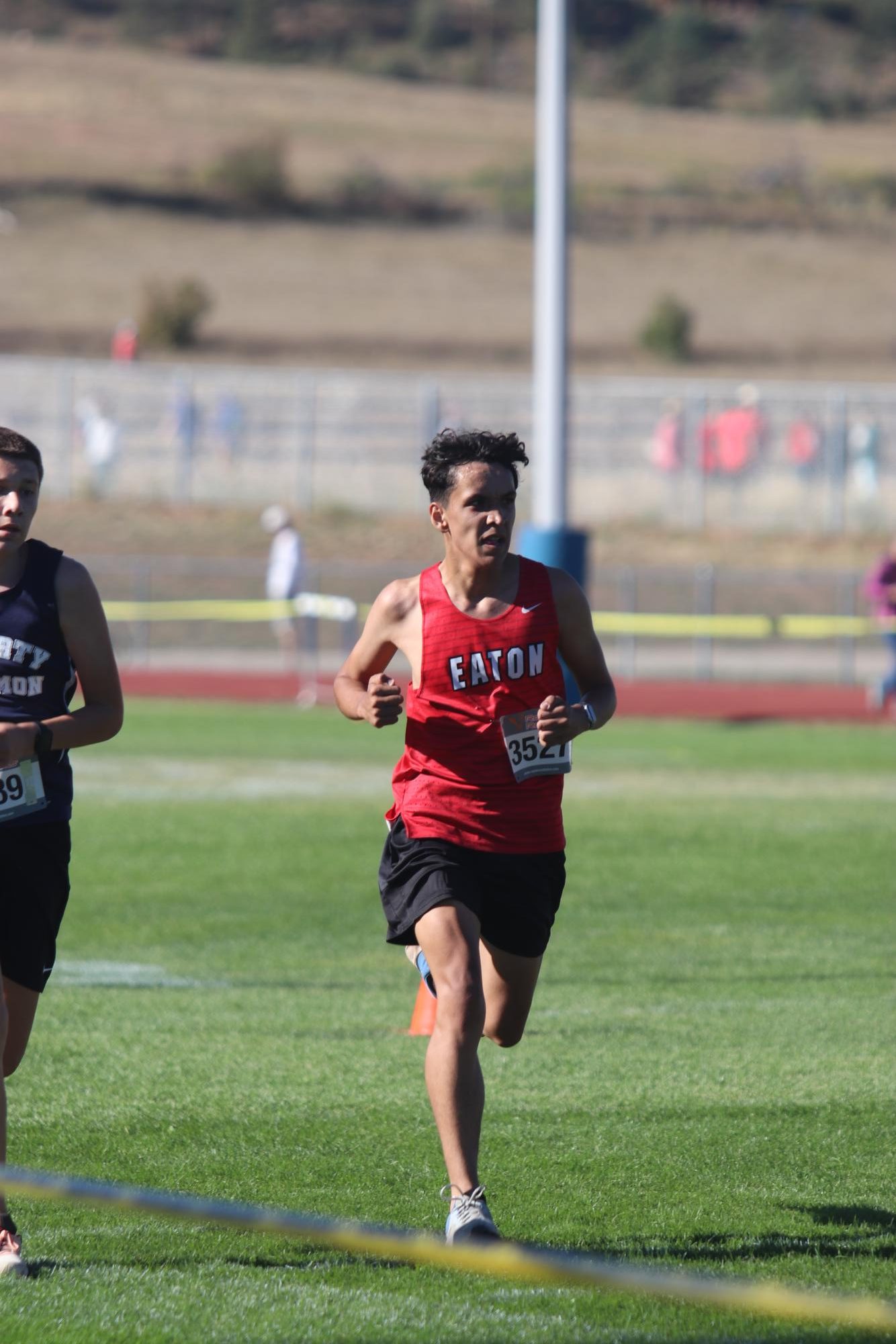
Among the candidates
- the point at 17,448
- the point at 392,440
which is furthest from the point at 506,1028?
the point at 392,440

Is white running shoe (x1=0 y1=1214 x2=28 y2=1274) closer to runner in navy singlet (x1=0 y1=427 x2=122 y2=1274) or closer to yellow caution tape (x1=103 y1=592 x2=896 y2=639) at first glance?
runner in navy singlet (x1=0 y1=427 x2=122 y2=1274)

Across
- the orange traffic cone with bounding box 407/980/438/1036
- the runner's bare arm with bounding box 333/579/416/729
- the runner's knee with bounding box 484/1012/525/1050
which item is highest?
the runner's bare arm with bounding box 333/579/416/729

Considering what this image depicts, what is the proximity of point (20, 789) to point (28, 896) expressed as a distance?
0.99 feet

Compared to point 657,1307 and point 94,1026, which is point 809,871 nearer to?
point 94,1026

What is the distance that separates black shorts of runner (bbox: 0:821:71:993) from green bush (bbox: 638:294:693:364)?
54.9 metres

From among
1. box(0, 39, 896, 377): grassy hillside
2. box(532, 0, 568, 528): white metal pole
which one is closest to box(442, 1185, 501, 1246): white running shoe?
box(532, 0, 568, 528): white metal pole

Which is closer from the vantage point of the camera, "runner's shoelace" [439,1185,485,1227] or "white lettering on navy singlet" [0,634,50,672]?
"runner's shoelace" [439,1185,485,1227]

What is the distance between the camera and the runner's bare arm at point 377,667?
5188 millimetres

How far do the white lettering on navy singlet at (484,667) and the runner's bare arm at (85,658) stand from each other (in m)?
0.90

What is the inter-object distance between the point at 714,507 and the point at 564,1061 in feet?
115

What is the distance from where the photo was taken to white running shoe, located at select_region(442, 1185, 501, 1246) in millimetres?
4648

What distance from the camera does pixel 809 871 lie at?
38.1ft

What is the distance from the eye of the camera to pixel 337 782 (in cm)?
1625

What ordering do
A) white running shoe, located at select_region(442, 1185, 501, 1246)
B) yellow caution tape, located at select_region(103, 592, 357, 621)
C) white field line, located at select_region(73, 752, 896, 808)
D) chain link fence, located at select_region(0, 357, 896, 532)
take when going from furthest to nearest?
chain link fence, located at select_region(0, 357, 896, 532)
yellow caution tape, located at select_region(103, 592, 357, 621)
white field line, located at select_region(73, 752, 896, 808)
white running shoe, located at select_region(442, 1185, 501, 1246)
